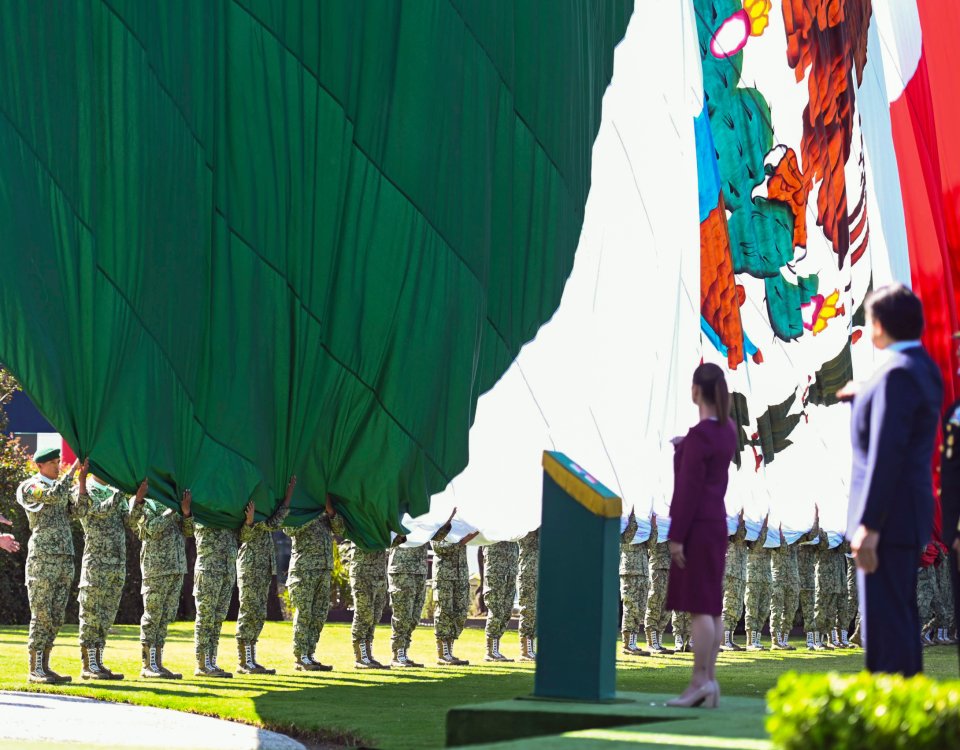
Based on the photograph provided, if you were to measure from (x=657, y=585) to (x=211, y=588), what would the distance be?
553cm

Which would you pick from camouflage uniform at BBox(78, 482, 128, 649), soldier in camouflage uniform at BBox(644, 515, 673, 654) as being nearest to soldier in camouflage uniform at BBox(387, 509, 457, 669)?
camouflage uniform at BBox(78, 482, 128, 649)

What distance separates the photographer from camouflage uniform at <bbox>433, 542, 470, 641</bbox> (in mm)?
11305

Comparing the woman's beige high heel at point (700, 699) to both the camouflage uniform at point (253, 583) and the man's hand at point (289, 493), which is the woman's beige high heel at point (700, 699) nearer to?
the man's hand at point (289, 493)

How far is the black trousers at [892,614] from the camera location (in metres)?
4.27

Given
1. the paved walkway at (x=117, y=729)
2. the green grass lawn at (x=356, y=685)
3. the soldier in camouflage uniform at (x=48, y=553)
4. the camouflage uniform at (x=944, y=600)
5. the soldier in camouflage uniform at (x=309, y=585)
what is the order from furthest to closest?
the camouflage uniform at (x=944, y=600) → the soldier in camouflage uniform at (x=309, y=585) → the soldier in camouflage uniform at (x=48, y=553) → the green grass lawn at (x=356, y=685) → the paved walkway at (x=117, y=729)

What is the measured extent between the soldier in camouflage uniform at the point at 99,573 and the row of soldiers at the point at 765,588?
5140mm

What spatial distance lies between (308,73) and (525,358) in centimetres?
301

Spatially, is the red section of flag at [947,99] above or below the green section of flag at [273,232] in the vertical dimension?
above

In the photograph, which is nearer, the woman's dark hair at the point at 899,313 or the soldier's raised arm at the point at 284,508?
the woman's dark hair at the point at 899,313

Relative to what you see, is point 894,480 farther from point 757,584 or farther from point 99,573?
point 757,584

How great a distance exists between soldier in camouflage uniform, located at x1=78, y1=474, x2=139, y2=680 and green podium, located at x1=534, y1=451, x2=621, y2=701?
4050mm

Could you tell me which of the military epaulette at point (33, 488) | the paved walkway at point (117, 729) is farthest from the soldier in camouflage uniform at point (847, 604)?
the paved walkway at point (117, 729)

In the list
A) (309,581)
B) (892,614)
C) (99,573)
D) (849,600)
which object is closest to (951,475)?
(892,614)

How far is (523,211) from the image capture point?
10.5 m
